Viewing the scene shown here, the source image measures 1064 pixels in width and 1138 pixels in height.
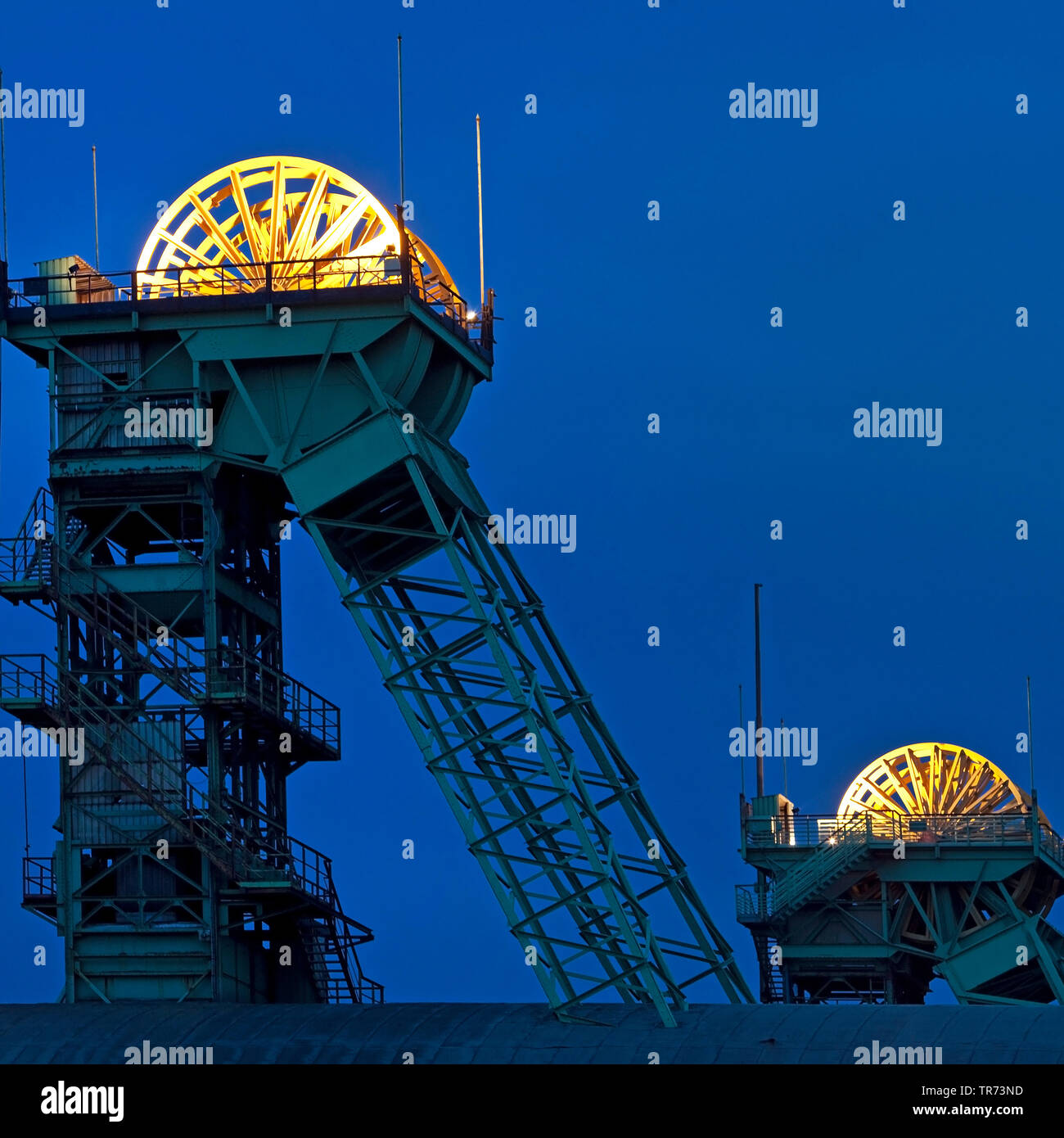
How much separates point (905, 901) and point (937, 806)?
666cm

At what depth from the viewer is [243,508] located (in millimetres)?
74812

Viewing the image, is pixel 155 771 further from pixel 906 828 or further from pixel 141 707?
pixel 906 828

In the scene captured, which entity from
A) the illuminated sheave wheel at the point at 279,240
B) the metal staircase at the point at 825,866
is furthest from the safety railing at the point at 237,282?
the metal staircase at the point at 825,866

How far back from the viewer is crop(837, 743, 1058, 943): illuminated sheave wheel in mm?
101250

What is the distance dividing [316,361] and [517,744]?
12.2 meters

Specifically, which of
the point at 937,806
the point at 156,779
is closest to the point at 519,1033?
the point at 156,779

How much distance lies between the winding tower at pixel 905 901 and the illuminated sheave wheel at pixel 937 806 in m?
0.09

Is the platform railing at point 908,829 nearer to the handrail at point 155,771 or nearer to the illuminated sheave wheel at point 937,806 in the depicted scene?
the illuminated sheave wheel at point 937,806

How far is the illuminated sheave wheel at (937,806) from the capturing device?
101250 mm

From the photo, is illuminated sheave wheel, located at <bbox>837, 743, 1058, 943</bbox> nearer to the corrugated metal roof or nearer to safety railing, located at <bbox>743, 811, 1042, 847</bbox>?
safety railing, located at <bbox>743, 811, 1042, 847</bbox>

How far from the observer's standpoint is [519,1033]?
61.7 m
